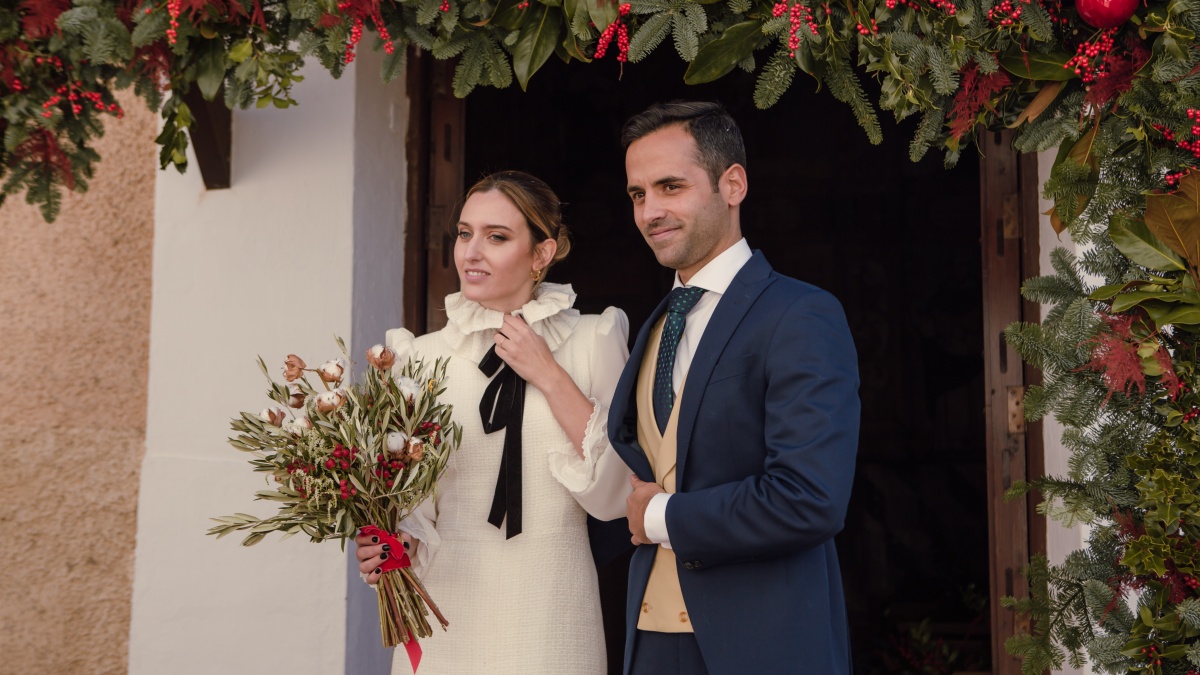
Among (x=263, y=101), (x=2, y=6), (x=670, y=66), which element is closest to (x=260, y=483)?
(x=263, y=101)

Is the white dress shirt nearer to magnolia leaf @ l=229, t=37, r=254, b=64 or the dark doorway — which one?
magnolia leaf @ l=229, t=37, r=254, b=64

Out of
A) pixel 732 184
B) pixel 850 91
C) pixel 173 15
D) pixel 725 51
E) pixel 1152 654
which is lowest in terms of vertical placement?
pixel 1152 654

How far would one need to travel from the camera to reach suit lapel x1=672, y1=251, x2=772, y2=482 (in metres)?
2.38

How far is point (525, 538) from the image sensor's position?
278cm

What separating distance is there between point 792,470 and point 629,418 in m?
0.50

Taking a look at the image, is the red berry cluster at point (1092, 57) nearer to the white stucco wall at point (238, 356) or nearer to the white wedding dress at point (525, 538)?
Answer: the white wedding dress at point (525, 538)

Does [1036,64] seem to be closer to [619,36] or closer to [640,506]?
[619,36]

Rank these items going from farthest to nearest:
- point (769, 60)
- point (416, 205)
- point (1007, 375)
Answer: point (416, 205) < point (1007, 375) < point (769, 60)

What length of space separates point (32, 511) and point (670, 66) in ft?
14.0

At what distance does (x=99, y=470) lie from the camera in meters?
3.87

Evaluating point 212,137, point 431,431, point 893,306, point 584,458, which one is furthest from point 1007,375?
point 893,306

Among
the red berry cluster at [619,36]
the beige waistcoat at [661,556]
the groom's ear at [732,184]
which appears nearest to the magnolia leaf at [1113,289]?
the groom's ear at [732,184]

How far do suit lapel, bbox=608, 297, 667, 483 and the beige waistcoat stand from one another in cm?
2

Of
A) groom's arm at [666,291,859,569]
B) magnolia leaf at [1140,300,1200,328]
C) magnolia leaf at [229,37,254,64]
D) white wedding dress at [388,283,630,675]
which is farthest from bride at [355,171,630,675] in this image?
magnolia leaf at [1140,300,1200,328]
